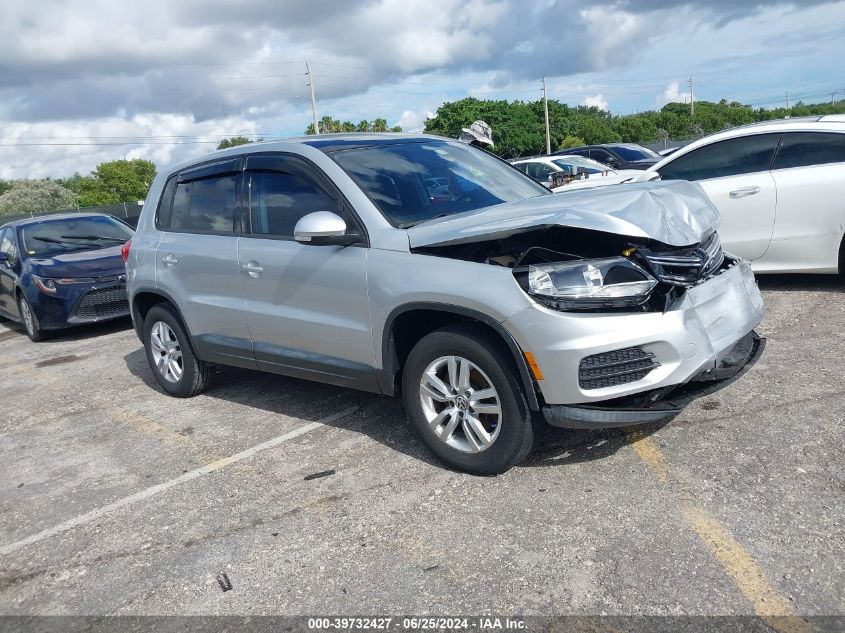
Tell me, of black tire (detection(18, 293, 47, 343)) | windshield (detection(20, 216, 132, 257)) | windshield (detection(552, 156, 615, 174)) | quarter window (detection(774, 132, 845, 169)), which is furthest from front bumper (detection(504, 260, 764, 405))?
windshield (detection(552, 156, 615, 174))

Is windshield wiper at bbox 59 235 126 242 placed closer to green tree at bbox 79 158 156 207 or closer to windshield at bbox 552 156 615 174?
windshield at bbox 552 156 615 174

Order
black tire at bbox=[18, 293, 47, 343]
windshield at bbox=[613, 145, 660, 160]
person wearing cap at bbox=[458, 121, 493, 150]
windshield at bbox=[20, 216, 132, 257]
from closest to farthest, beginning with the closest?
1. person wearing cap at bbox=[458, 121, 493, 150]
2. black tire at bbox=[18, 293, 47, 343]
3. windshield at bbox=[20, 216, 132, 257]
4. windshield at bbox=[613, 145, 660, 160]

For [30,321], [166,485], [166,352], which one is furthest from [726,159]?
[30,321]

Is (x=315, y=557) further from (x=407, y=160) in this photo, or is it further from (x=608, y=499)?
(x=407, y=160)

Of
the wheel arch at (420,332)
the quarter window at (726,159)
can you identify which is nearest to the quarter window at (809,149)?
the quarter window at (726,159)

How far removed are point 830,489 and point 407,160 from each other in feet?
9.71

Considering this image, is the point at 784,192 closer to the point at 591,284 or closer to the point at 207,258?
the point at 591,284

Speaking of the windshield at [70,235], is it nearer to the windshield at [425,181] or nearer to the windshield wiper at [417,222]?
the windshield at [425,181]

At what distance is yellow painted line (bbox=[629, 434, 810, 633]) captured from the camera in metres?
2.59

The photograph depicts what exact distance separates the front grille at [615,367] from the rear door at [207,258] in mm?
2524

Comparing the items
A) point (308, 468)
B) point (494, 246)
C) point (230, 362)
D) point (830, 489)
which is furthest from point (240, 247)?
point (830, 489)

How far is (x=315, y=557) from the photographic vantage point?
11.0 ft

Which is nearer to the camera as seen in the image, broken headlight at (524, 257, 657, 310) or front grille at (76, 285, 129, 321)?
broken headlight at (524, 257, 657, 310)

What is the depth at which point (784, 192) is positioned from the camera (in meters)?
6.77
